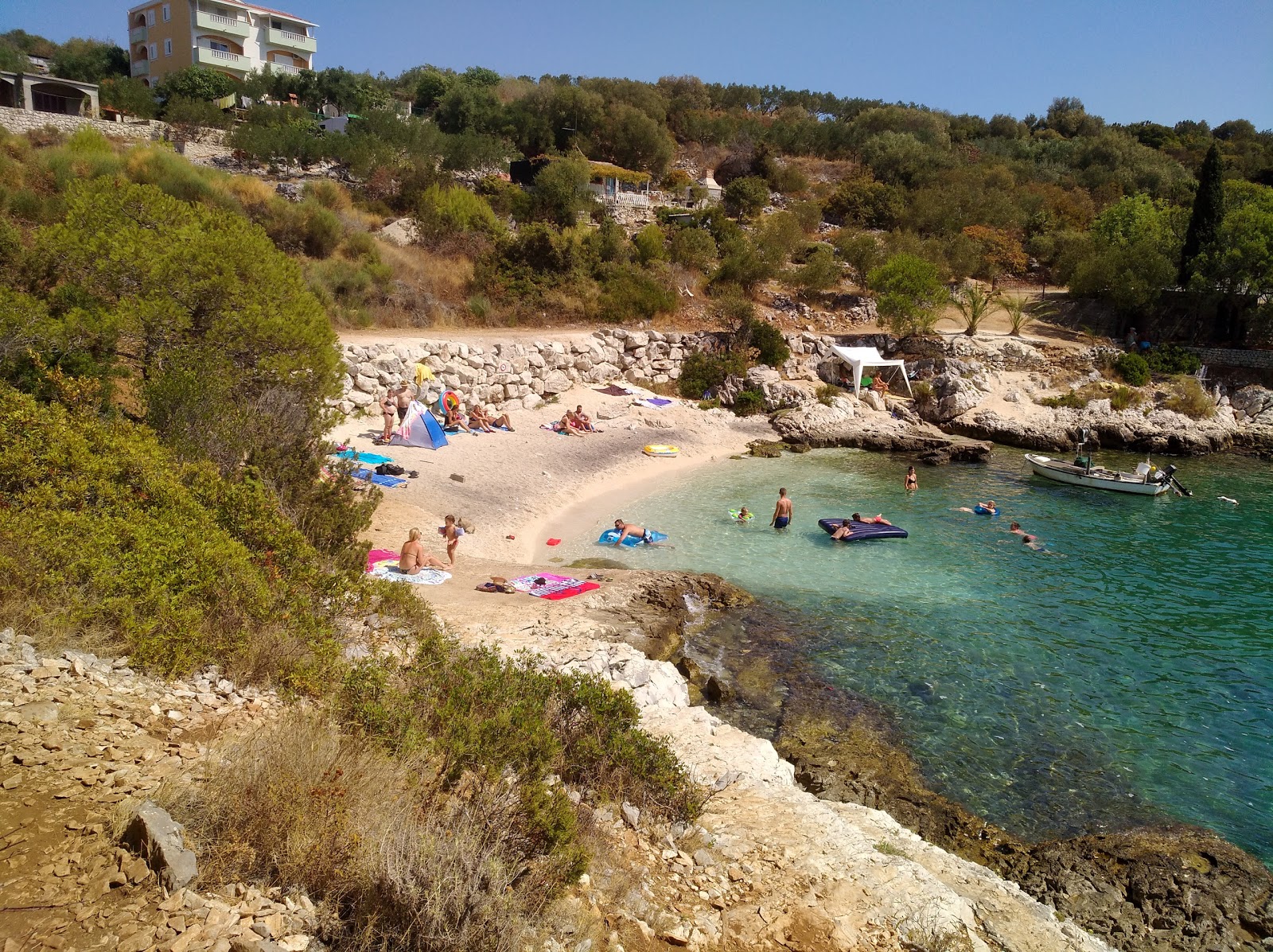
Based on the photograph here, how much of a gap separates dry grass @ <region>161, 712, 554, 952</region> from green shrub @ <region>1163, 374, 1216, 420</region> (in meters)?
32.4

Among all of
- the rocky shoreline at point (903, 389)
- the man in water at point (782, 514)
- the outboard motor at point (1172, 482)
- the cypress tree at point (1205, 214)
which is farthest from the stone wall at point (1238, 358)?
the man in water at point (782, 514)

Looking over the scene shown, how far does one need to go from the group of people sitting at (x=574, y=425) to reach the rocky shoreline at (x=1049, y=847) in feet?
43.1

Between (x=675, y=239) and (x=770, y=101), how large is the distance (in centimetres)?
4817

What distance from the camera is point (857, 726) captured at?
9711 mm

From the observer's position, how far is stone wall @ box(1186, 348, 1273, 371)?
3131 cm

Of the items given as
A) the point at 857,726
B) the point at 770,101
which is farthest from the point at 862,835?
the point at 770,101

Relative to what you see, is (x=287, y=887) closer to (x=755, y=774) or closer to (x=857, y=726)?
(x=755, y=774)

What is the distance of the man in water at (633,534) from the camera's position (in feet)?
52.0

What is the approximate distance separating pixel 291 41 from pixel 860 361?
2070 inches

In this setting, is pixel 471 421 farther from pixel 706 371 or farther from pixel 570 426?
pixel 706 371

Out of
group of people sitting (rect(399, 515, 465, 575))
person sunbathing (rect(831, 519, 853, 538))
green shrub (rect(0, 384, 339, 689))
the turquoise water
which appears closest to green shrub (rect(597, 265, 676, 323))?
the turquoise water

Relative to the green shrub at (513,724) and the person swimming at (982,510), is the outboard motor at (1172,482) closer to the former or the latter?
the person swimming at (982,510)

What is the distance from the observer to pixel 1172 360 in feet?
104

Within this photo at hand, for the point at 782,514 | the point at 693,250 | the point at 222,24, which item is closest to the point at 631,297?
the point at 693,250
